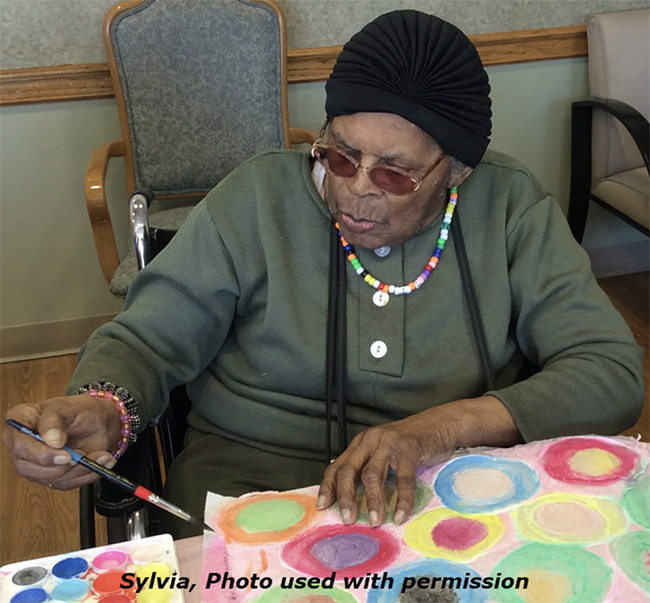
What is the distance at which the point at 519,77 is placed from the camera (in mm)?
3143

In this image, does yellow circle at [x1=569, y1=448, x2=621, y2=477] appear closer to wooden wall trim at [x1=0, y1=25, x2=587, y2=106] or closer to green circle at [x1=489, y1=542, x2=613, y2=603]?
green circle at [x1=489, y1=542, x2=613, y2=603]

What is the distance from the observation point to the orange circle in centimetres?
92

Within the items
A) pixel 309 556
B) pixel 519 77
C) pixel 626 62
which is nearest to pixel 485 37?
pixel 519 77

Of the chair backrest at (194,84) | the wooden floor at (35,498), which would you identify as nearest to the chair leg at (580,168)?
the wooden floor at (35,498)

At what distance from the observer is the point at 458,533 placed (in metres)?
0.92

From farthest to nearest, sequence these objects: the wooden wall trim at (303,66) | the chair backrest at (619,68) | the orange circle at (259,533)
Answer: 1. the chair backrest at (619,68)
2. the wooden wall trim at (303,66)
3. the orange circle at (259,533)

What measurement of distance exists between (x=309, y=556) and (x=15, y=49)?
7.78 ft

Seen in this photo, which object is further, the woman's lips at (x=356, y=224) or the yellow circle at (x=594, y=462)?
the woman's lips at (x=356, y=224)

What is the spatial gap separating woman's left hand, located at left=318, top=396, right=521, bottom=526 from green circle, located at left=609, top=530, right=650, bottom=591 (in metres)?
0.22

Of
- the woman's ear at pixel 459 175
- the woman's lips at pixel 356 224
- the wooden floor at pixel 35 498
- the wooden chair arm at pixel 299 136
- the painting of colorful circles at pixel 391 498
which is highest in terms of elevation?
the woman's ear at pixel 459 175

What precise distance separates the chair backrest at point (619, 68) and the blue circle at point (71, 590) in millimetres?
2639

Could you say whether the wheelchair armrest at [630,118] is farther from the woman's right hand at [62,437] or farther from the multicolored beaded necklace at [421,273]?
the woman's right hand at [62,437]

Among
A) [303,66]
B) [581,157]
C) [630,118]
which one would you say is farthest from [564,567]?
[581,157]

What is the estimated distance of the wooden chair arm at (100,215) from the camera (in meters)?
2.35
